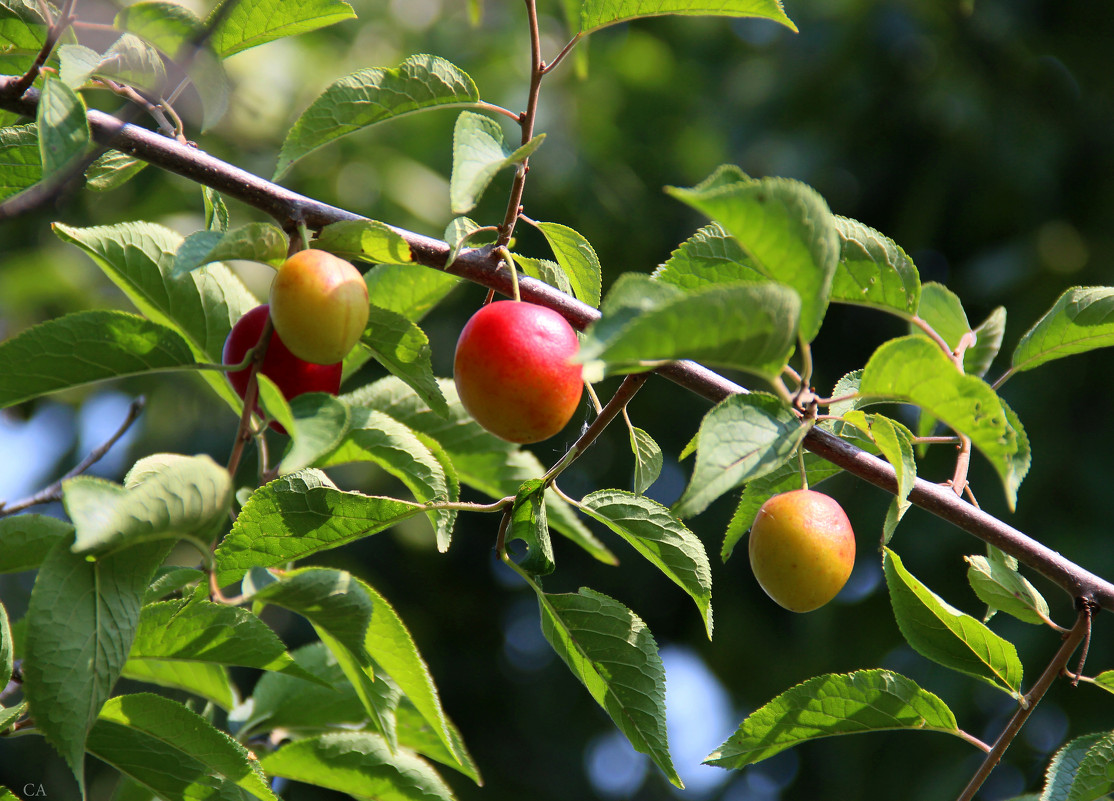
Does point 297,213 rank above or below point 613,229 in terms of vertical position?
above

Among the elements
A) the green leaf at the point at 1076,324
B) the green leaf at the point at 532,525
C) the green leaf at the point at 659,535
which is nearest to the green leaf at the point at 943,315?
the green leaf at the point at 1076,324

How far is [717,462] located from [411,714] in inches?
29.5

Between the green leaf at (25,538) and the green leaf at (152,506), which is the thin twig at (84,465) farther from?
the green leaf at (152,506)

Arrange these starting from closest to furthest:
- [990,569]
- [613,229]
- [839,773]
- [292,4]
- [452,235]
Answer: [452,235] → [292,4] → [990,569] → [839,773] → [613,229]

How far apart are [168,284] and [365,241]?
0.30m

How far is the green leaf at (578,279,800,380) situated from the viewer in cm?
51

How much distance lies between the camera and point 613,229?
397 centimetres

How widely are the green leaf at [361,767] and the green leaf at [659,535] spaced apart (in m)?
0.45

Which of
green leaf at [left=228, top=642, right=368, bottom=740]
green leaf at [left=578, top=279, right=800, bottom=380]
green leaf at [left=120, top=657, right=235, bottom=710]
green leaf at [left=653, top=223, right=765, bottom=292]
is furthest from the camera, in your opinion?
green leaf at [left=228, top=642, right=368, bottom=740]

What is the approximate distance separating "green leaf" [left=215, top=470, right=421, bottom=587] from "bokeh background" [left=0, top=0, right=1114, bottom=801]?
6.95 feet

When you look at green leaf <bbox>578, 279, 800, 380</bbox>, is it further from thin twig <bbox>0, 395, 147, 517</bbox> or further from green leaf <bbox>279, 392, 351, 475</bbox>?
thin twig <bbox>0, 395, 147, 517</bbox>

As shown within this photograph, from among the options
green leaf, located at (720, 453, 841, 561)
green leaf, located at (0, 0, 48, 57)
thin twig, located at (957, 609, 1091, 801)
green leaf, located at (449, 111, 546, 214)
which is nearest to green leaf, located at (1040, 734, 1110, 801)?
thin twig, located at (957, 609, 1091, 801)

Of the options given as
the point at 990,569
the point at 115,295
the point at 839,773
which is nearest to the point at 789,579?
the point at 990,569

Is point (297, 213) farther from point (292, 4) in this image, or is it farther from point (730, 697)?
point (730, 697)
